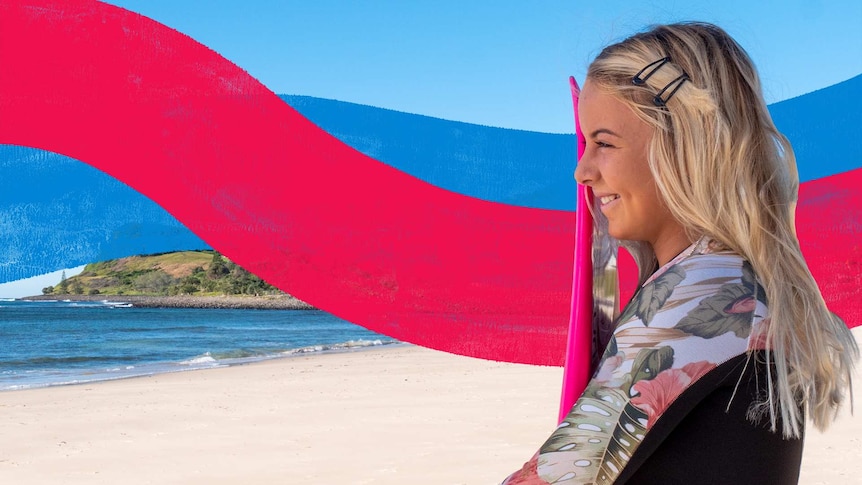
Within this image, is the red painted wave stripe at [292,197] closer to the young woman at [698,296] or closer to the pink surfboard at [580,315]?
the pink surfboard at [580,315]

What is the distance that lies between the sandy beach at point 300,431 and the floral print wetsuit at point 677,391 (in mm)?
3575

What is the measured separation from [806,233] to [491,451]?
9.65 feet

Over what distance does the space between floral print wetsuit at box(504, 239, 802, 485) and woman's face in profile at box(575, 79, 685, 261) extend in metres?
0.09

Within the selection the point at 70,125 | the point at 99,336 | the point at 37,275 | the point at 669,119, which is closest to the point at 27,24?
the point at 70,125

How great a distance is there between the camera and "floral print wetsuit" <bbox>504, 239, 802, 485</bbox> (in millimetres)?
728

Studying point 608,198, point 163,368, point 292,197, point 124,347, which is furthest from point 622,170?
point 124,347

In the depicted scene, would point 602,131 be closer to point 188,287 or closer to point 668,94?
point 668,94

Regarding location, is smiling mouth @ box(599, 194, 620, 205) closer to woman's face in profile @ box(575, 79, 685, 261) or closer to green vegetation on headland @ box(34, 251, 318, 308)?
woman's face in profile @ box(575, 79, 685, 261)

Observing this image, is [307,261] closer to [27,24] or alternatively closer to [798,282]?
[27,24]

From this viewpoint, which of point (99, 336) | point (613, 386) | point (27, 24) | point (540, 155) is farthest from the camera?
point (99, 336)

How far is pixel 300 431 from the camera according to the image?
20.4 feet

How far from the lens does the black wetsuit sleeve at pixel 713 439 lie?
2.44 feet

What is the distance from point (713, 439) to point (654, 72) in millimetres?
349

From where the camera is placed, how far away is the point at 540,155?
2.82m
